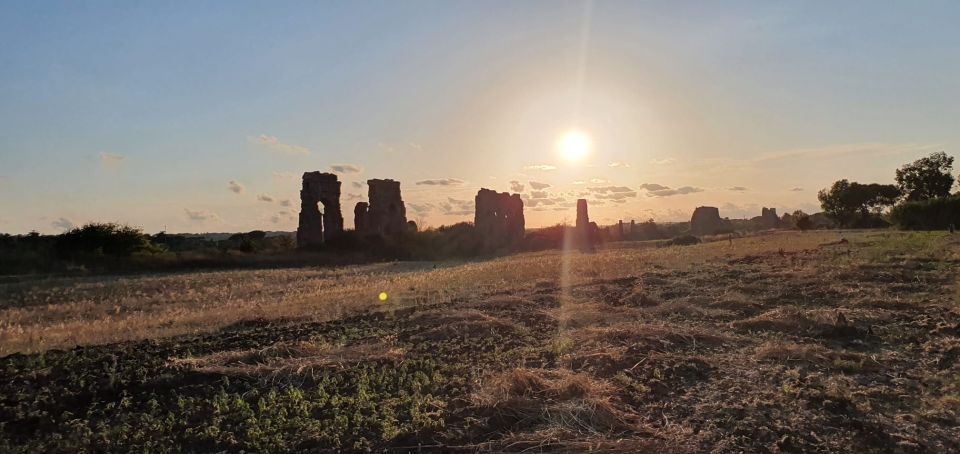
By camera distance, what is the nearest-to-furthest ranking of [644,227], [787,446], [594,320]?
[787,446]
[594,320]
[644,227]

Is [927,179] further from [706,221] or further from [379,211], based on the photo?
[379,211]

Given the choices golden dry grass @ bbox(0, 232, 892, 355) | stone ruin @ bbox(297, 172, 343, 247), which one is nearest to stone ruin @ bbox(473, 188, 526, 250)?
stone ruin @ bbox(297, 172, 343, 247)

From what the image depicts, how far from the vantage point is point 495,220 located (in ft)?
186

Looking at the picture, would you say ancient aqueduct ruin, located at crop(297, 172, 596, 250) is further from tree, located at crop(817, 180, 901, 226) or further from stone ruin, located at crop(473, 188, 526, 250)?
tree, located at crop(817, 180, 901, 226)

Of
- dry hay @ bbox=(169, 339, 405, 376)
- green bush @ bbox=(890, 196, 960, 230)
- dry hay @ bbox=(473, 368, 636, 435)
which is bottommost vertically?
dry hay @ bbox=(473, 368, 636, 435)

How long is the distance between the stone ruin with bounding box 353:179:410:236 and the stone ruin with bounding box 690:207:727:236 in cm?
3801

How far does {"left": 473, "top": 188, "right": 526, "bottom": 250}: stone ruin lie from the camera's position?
55.5m

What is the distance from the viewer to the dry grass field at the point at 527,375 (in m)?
5.01

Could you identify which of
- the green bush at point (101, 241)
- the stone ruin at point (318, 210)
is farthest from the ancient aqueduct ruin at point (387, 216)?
the green bush at point (101, 241)

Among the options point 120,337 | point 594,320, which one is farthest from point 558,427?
point 120,337

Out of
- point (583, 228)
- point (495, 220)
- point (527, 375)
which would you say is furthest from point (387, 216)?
point (527, 375)

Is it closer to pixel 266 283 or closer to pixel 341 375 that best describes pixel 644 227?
pixel 266 283

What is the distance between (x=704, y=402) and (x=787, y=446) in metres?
1.10

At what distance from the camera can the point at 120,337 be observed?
34.8 feet
